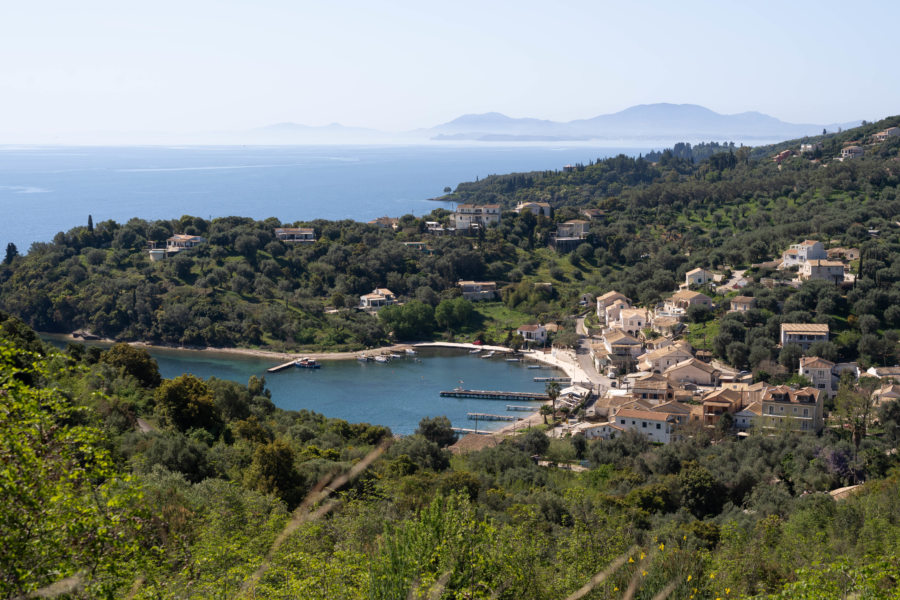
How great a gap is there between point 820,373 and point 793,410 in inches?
153

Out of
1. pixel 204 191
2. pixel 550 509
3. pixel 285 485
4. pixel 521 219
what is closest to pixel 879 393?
pixel 550 509

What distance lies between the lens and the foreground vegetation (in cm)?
413

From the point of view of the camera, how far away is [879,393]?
22531 mm

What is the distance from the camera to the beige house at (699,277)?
116 ft

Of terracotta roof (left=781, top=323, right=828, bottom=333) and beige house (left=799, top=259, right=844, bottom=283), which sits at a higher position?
beige house (left=799, top=259, right=844, bottom=283)

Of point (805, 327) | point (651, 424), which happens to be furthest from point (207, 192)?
point (651, 424)

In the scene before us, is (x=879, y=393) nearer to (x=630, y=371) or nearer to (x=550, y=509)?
(x=630, y=371)

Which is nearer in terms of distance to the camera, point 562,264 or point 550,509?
point 550,509

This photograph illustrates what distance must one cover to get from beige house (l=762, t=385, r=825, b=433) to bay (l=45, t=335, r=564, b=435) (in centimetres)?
796

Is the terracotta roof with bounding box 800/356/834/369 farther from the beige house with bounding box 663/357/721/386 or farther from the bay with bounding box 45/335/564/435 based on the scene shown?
the bay with bounding box 45/335/564/435

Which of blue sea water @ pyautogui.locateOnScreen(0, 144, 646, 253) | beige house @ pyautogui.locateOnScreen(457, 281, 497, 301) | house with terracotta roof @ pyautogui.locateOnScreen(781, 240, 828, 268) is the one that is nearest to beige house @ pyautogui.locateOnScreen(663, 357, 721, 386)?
house with terracotta roof @ pyautogui.locateOnScreen(781, 240, 828, 268)

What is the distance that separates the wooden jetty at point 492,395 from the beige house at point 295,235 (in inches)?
753

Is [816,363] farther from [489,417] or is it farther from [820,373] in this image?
[489,417]

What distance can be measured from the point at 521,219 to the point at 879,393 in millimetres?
28326
